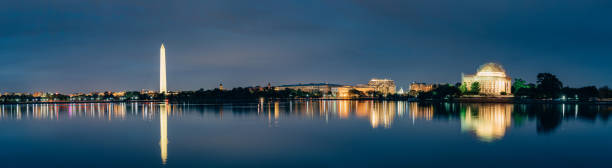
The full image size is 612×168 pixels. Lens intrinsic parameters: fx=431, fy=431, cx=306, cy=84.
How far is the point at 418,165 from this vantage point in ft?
45.5

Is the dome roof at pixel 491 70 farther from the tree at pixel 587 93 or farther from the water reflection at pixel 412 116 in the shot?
the water reflection at pixel 412 116

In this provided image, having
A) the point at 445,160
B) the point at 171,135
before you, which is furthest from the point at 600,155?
the point at 171,135

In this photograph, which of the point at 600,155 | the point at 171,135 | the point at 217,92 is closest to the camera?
the point at 600,155

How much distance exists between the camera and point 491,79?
9950 centimetres

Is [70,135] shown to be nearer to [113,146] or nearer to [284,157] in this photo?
[113,146]

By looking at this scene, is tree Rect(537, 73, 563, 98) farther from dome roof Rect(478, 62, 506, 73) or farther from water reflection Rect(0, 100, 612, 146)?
dome roof Rect(478, 62, 506, 73)

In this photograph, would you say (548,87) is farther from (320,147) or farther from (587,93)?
(320,147)

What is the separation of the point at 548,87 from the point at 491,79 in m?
30.4

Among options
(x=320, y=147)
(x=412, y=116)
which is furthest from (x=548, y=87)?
(x=320, y=147)

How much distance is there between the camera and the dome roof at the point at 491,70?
102 meters

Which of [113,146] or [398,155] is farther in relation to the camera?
[113,146]

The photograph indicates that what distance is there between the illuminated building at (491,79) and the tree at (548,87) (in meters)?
25.7

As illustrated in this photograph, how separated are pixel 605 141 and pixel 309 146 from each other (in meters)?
13.1

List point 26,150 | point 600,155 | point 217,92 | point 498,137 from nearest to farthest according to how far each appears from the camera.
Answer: point 600,155 < point 26,150 < point 498,137 < point 217,92
